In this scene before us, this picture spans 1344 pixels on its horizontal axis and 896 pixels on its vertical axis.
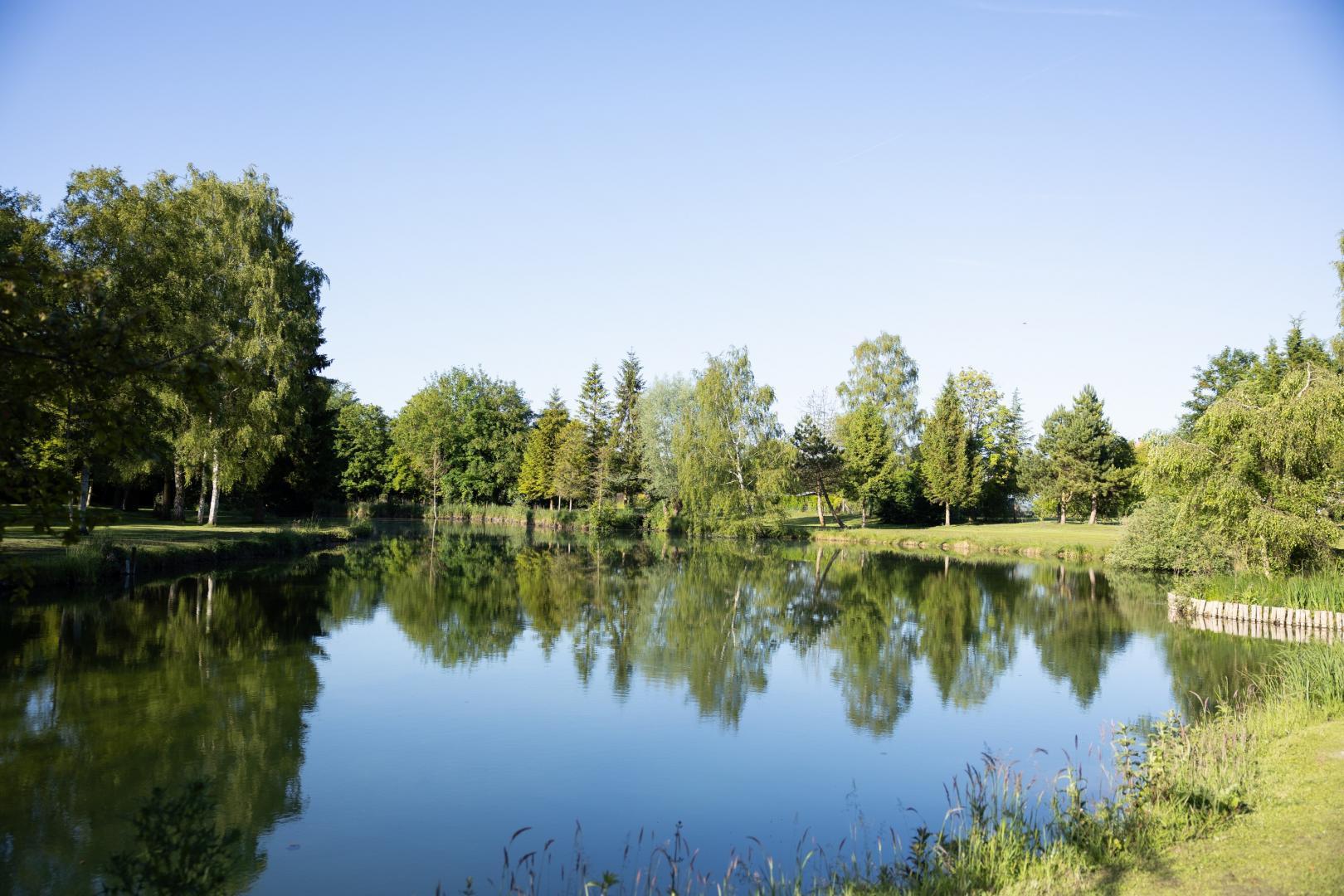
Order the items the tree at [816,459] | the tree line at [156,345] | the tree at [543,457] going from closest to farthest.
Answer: the tree line at [156,345] → the tree at [816,459] → the tree at [543,457]

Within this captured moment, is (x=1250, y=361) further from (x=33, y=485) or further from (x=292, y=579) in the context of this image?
(x=33, y=485)

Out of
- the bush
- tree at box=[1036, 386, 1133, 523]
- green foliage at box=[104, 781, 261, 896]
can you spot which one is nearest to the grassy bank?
green foliage at box=[104, 781, 261, 896]

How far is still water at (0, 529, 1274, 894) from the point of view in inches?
292

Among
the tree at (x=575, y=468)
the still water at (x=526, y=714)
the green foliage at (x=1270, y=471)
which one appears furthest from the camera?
the tree at (x=575, y=468)

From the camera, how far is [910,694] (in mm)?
13117

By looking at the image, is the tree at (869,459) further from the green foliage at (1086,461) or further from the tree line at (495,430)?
the green foliage at (1086,461)

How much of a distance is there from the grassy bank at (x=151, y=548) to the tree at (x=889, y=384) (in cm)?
3586

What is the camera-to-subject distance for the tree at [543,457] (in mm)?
59500

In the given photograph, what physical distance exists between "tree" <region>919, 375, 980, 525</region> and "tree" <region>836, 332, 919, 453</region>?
4504 mm

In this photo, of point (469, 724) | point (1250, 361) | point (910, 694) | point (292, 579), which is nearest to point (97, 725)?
point (469, 724)

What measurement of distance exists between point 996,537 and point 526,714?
122 feet

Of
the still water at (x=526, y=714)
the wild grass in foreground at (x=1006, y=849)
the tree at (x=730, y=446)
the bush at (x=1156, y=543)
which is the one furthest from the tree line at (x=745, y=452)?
the wild grass in foreground at (x=1006, y=849)

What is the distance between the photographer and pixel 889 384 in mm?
57312

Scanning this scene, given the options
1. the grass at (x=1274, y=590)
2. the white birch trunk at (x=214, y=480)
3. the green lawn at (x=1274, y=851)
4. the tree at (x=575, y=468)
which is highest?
the tree at (x=575, y=468)
